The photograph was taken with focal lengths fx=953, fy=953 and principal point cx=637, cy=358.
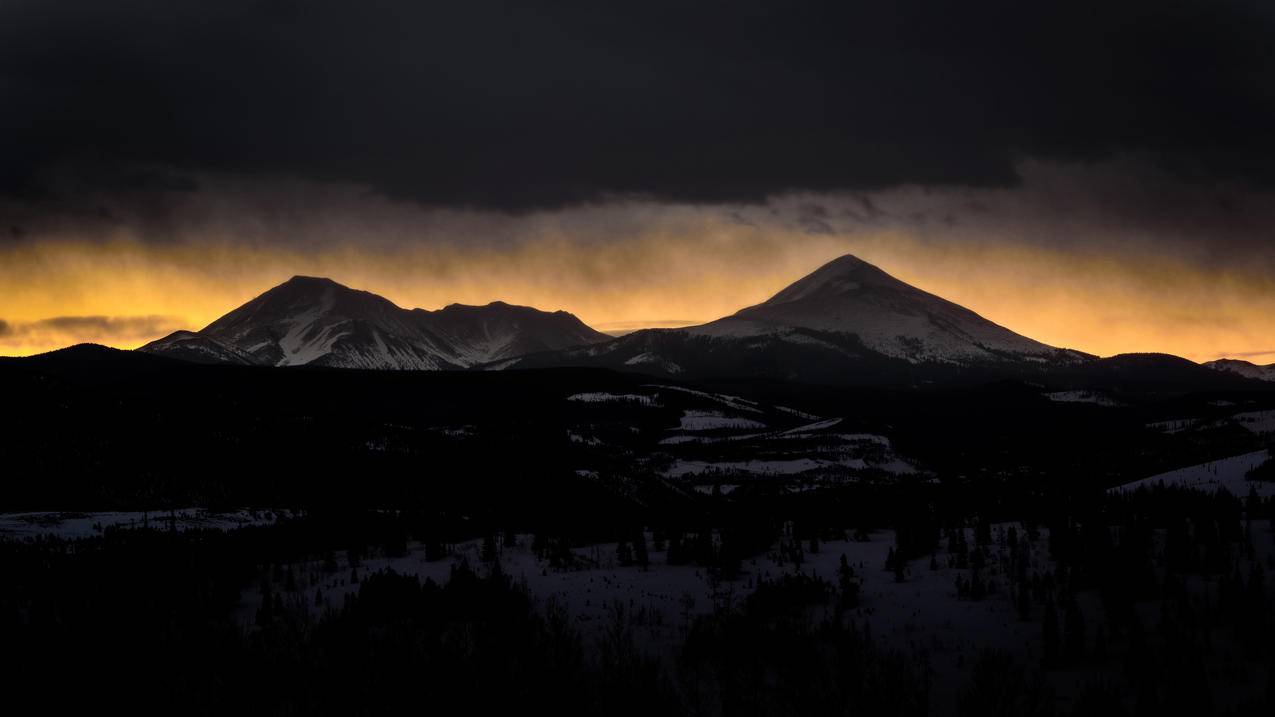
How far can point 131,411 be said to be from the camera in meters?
74.9

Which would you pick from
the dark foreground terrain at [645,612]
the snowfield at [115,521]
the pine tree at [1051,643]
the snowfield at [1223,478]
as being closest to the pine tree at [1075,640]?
the dark foreground terrain at [645,612]

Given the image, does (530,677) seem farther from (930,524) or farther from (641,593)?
(930,524)

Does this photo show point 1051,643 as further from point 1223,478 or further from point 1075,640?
point 1223,478

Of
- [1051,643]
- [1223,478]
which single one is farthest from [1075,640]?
[1223,478]

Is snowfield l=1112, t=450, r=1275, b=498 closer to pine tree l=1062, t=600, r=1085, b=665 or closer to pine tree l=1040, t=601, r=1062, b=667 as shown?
pine tree l=1062, t=600, r=1085, b=665

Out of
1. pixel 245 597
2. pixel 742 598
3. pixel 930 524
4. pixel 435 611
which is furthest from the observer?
pixel 930 524

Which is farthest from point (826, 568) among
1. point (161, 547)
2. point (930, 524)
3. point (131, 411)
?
point (131, 411)

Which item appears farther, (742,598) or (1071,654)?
(742,598)

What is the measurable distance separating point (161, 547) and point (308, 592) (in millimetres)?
7483

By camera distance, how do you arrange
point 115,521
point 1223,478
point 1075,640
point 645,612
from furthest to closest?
point 1223,478, point 115,521, point 645,612, point 1075,640

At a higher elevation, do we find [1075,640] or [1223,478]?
[1223,478]

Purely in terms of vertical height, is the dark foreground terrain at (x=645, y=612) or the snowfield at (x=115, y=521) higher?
the snowfield at (x=115, y=521)

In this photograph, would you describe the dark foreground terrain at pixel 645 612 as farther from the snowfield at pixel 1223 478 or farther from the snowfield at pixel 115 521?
the snowfield at pixel 1223 478

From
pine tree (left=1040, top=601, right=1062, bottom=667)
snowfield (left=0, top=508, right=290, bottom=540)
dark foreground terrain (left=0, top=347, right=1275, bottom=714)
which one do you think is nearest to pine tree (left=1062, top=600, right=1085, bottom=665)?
dark foreground terrain (left=0, top=347, right=1275, bottom=714)
